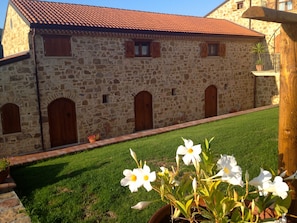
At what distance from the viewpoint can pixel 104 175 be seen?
6180 mm

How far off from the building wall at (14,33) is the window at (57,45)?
864 mm

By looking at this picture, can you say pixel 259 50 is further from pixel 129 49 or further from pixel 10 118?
pixel 10 118

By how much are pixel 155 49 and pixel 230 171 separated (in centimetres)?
1293

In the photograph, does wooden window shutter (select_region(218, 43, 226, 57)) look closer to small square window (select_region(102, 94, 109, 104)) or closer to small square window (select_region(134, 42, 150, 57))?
small square window (select_region(134, 42, 150, 57))

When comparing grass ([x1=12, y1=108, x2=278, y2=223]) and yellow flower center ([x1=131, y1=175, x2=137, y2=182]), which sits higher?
yellow flower center ([x1=131, y1=175, x2=137, y2=182])

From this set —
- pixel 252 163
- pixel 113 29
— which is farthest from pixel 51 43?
pixel 252 163

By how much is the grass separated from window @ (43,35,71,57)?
198 inches

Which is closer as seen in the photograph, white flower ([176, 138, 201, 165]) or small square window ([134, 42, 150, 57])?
white flower ([176, 138, 201, 165])

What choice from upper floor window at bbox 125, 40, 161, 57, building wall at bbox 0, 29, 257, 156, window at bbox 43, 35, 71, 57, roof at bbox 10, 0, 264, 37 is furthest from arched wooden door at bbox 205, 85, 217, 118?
window at bbox 43, 35, 71, 57

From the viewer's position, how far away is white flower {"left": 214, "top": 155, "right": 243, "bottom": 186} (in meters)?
1.87

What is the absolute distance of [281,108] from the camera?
280 cm

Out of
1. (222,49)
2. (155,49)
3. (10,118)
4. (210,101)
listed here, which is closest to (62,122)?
(10,118)

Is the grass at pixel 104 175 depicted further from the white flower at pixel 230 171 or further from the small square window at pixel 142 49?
the small square window at pixel 142 49

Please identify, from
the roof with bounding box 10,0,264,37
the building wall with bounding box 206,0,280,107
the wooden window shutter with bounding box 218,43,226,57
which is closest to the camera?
the roof with bounding box 10,0,264,37
